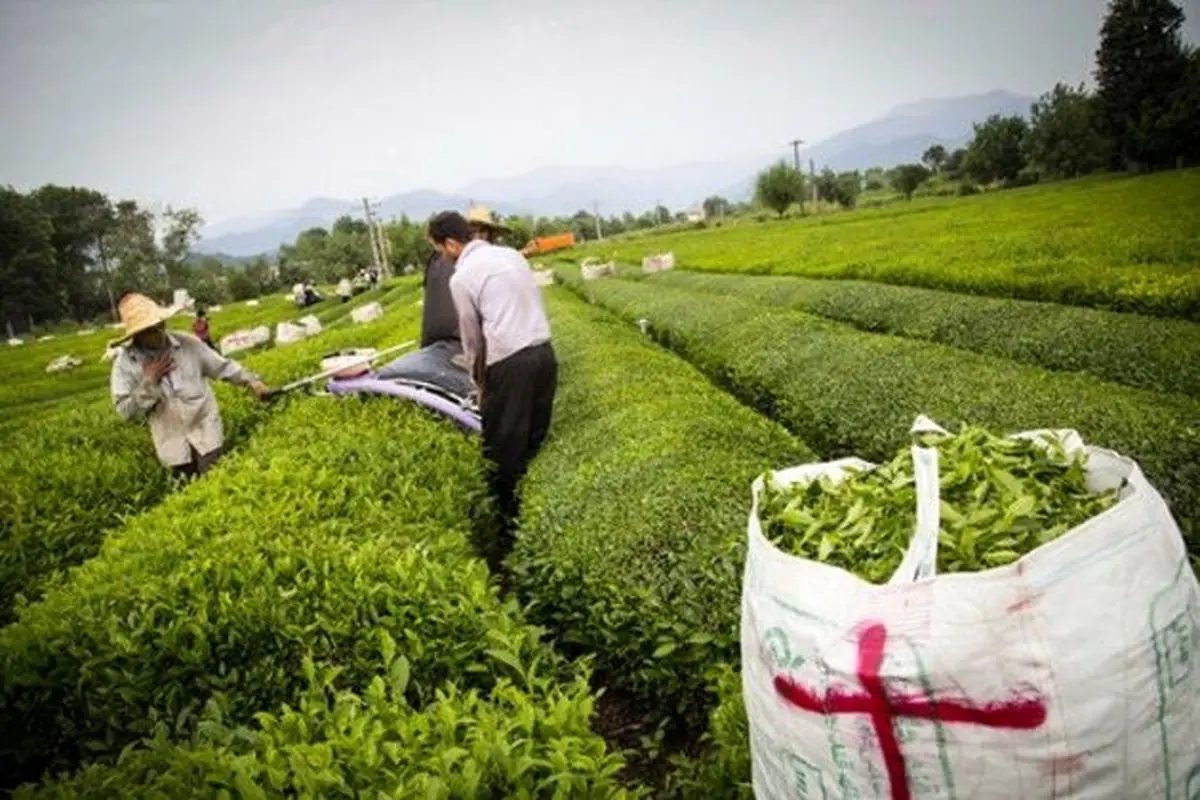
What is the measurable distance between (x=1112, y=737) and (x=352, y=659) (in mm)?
2384

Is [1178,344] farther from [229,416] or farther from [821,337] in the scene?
[229,416]

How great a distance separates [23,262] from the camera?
59375 millimetres

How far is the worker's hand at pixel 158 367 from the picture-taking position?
209 inches

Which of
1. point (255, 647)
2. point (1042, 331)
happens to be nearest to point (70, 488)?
point (255, 647)

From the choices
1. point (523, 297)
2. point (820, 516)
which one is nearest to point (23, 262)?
point (523, 297)

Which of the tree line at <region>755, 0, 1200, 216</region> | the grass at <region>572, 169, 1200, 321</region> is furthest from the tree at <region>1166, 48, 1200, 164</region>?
the grass at <region>572, 169, 1200, 321</region>

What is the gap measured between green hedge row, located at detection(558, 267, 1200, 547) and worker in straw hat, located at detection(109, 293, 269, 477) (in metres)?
5.43

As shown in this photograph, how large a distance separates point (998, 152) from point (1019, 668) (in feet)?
260

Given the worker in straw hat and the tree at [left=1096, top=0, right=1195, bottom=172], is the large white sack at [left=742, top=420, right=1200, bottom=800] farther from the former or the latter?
the tree at [left=1096, top=0, right=1195, bottom=172]

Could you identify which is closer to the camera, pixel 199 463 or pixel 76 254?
pixel 199 463

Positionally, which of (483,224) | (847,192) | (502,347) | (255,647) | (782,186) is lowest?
(255,647)

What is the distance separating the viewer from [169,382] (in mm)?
5492

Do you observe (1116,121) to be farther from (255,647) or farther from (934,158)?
(255,647)

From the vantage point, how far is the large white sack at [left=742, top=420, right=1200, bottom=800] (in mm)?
1347
